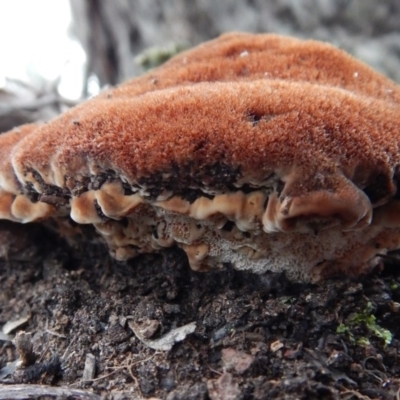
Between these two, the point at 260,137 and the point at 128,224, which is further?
the point at 128,224

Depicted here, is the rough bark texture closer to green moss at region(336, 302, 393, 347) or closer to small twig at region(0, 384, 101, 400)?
green moss at region(336, 302, 393, 347)

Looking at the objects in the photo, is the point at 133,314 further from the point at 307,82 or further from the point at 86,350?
the point at 307,82

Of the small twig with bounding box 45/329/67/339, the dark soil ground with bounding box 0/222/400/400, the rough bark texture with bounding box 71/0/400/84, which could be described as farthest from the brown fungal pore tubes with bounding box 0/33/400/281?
the rough bark texture with bounding box 71/0/400/84

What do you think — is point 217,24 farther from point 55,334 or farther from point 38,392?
point 38,392

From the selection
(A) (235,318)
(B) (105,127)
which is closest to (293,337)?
(A) (235,318)

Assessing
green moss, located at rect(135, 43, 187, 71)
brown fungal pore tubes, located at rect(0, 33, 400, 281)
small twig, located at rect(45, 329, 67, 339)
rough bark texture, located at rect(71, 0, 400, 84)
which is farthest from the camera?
green moss, located at rect(135, 43, 187, 71)

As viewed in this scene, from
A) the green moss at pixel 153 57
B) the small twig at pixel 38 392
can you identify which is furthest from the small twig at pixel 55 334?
the green moss at pixel 153 57
